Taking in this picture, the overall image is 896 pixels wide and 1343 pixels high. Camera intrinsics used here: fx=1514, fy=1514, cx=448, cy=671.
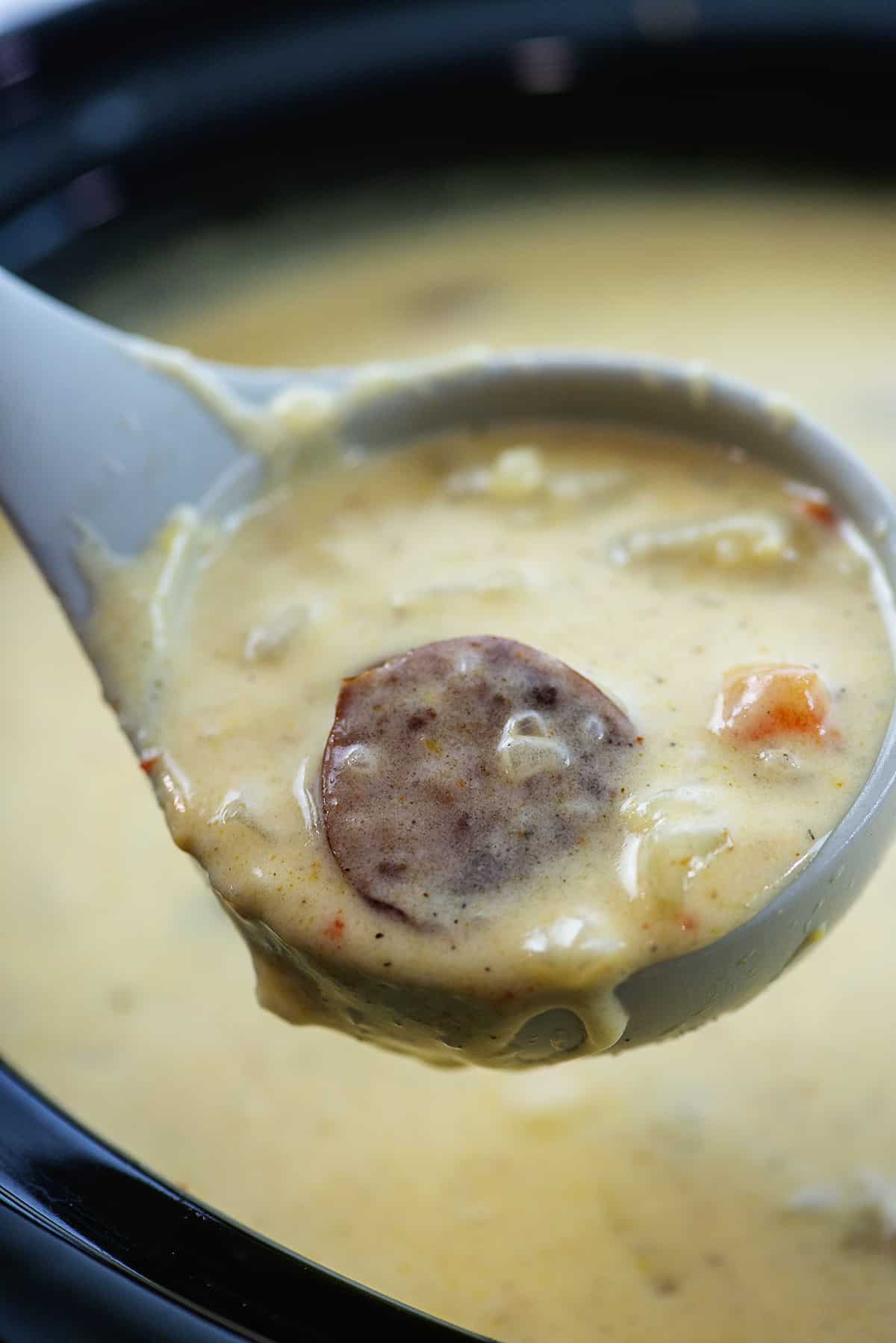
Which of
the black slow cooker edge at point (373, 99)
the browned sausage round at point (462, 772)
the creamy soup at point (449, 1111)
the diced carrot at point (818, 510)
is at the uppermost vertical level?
the black slow cooker edge at point (373, 99)

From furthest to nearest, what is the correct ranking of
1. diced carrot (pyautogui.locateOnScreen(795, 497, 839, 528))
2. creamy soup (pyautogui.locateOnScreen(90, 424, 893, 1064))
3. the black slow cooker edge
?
the black slow cooker edge, diced carrot (pyautogui.locateOnScreen(795, 497, 839, 528)), creamy soup (pyautogui.locateOnScreen(90, 424, 893, 1064))

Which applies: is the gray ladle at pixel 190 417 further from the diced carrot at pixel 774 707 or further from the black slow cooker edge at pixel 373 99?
the black slow cooker edge at pixel 373 99

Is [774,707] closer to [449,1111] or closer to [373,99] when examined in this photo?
[449,1111]

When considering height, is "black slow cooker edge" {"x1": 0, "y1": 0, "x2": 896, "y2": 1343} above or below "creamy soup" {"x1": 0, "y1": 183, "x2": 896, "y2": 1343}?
above

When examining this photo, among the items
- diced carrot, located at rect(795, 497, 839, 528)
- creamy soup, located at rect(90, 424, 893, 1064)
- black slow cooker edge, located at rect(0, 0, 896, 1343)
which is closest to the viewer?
creamy soup, located at rect(90, 424, 893, 1064)

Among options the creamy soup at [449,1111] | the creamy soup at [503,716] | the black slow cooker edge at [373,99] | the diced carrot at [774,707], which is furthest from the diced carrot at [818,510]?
the black slow cooker edge at [373,99]

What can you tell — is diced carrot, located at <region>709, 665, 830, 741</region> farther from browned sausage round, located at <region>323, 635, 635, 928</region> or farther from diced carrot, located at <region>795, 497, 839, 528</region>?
diced carrot, located at <region>795, 497, 839, 528</region>

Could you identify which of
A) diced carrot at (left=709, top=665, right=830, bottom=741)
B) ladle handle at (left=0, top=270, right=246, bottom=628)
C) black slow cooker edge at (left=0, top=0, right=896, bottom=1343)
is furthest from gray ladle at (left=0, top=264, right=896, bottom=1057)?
black slow cooker edge at (left=0, top=0, right=896, bottom=1343)
